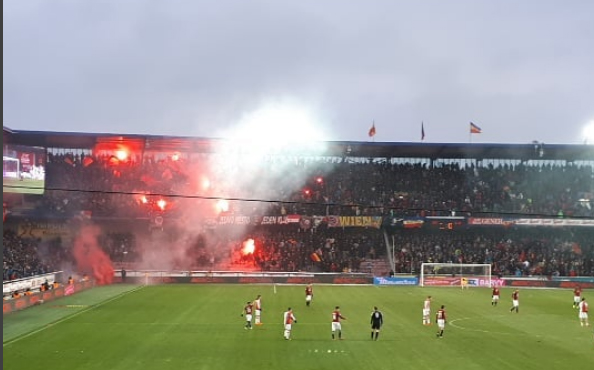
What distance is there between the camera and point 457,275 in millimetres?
56375

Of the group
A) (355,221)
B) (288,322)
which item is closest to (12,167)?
(288,322)

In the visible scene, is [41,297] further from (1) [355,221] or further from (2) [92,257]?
Result: (1) [355,221]

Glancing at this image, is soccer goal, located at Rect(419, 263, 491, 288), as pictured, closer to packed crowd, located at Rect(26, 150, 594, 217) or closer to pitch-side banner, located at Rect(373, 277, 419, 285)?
pitch-side banner, located at Rect(373, 277, 419, 285)

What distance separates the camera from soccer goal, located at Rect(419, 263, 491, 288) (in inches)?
2215

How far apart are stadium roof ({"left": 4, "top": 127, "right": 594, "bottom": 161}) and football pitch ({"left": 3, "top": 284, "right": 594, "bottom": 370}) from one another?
825 inches

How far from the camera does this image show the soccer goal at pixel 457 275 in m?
56.2

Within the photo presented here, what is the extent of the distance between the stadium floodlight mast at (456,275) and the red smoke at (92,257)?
96.7 ft

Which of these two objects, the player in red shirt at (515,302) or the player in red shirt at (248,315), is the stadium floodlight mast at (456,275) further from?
the player in red shirt at (248,315)

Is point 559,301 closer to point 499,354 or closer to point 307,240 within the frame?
point 499,354

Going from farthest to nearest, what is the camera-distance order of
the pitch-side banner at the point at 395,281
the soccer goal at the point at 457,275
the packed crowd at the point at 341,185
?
the packed crowd at the point at 341,185 < the pitch-side banner at the point at 395,281 < the soccer goal at the point at 457,275

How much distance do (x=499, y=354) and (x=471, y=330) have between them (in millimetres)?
6237

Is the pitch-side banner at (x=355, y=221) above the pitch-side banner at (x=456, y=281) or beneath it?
→ above

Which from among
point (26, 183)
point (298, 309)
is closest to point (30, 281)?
point (26, 183)

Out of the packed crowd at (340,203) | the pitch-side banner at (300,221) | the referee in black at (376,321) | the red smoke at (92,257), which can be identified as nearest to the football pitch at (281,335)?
the referee in black at (376,321)
